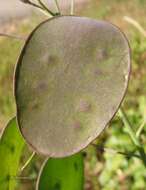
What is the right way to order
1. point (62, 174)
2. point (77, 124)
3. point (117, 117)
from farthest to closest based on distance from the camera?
point (117, 117)
point (62, 174)
point (77, 124)

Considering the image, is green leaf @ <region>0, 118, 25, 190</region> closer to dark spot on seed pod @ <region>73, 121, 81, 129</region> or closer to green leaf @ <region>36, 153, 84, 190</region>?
green leaf @ <region>36, 153, 84, 190</region>

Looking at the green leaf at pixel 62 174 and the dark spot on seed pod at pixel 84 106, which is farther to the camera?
the green leaf at pixel 62 174

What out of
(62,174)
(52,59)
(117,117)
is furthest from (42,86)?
(117,117)

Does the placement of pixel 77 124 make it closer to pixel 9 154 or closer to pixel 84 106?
pixel 84 106

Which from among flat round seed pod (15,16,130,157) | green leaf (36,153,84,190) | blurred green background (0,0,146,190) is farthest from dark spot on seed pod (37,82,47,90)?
blurred green background (0,0,146,190)

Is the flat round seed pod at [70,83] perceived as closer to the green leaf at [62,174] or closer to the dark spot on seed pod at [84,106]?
the dark spot on seed pod at [84,106]

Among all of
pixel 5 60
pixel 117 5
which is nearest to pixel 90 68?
pixel 5 60

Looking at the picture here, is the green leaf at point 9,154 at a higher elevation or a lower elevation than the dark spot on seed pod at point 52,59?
lower

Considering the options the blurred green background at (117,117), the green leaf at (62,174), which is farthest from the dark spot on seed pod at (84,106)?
the blurred green background at (117,117)
